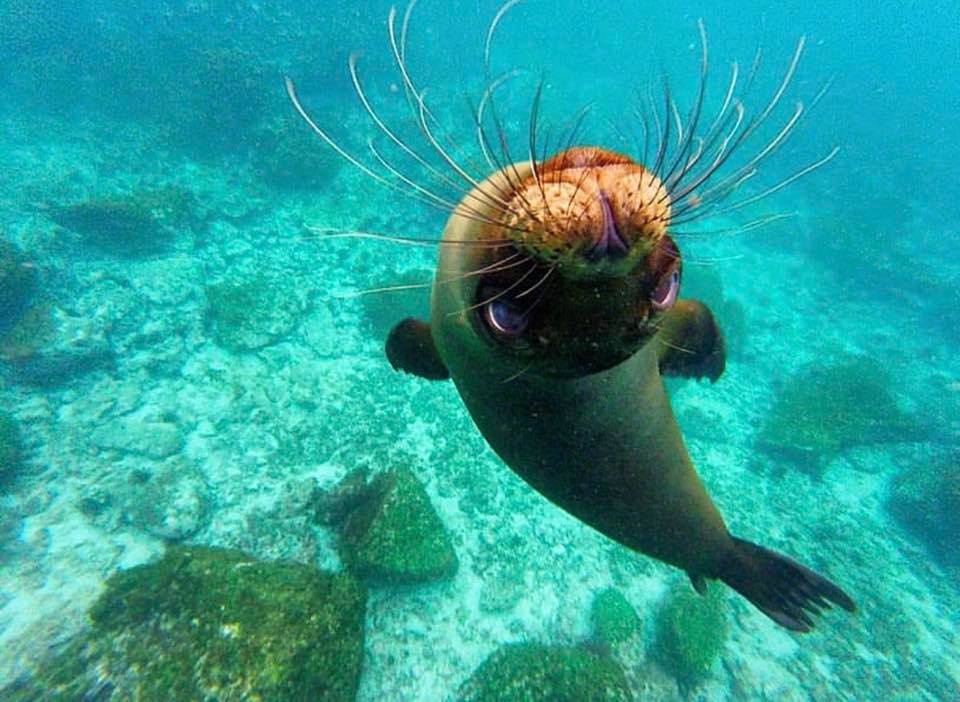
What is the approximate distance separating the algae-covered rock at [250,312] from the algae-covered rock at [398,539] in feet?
15.6

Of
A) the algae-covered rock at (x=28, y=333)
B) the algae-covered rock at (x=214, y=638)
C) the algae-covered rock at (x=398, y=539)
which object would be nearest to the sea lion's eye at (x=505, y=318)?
the algae-covered rock at (x=214, y=638)

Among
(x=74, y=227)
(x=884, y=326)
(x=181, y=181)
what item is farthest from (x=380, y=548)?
(x=884, y=326)

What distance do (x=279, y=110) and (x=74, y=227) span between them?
7108 mm

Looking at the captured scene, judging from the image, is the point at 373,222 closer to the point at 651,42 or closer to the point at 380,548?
the point at 380,548

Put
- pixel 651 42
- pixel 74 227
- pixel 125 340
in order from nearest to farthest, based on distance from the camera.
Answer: pixel 125 340
pixel 74 227
pixel 651 42

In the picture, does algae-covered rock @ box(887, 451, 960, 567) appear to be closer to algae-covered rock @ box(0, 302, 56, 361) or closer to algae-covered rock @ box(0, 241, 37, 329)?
algae-covered rock @ box(0, 302, 56, 361)

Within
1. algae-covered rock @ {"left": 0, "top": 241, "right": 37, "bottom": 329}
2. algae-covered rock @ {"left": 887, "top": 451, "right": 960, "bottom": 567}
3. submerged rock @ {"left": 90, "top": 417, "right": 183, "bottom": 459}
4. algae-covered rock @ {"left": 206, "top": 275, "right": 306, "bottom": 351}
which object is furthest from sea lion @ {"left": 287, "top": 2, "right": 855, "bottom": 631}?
algae-covered rock @ {"left": 0, "top": 241, "right": 37, "bottom": 329}

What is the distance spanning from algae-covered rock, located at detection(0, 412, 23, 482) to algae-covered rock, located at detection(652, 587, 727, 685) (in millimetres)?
9308

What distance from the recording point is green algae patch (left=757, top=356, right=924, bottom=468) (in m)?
10.5

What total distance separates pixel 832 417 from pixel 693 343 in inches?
447

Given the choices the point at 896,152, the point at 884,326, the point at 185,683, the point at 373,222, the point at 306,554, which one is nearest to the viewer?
the point at 185,683

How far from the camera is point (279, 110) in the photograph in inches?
604

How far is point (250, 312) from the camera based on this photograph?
32.5 ft

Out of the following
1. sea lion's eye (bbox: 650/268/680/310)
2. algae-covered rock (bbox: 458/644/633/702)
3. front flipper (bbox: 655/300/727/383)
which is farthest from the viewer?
algae-covered rock (bbox: 458/644/633/702)
